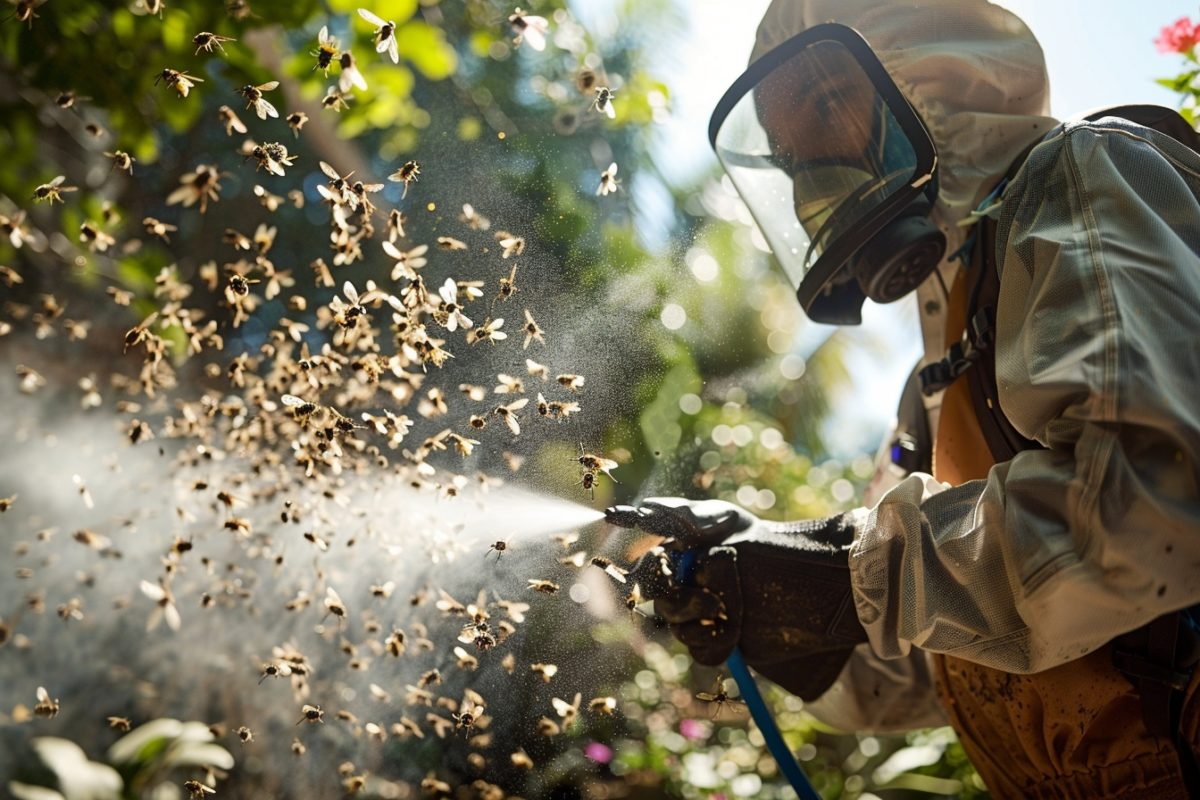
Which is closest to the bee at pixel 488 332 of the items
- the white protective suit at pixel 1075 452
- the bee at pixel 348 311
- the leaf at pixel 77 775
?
the bee at pixel 348 311

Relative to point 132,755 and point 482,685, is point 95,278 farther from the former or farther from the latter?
point 482,685

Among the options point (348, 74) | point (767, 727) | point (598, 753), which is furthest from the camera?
point (598, 753)

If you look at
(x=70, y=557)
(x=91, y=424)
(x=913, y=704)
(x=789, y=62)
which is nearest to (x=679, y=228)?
(x=789, y=62)

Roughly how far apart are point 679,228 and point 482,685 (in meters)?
3.13

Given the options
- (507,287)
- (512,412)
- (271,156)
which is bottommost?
(512,412)

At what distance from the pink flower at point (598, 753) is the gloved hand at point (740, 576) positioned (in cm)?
203

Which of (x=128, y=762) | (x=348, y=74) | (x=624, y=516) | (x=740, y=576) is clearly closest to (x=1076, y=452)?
(x=740, y=576)

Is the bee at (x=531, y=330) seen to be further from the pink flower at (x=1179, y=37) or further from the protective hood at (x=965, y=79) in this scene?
the pink flower at (x=1179, y=37)

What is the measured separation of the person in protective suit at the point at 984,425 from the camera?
60.9 inches

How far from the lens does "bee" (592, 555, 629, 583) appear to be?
7.25 ft

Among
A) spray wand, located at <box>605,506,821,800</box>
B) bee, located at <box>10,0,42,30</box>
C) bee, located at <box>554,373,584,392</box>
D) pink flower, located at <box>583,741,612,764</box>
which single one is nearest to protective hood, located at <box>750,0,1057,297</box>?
bee, located at <box>554,373,584,392</box>

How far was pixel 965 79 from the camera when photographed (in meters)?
2.37

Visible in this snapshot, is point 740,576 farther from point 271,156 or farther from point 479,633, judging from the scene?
point 271,156

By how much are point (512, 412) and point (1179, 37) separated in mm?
2622
